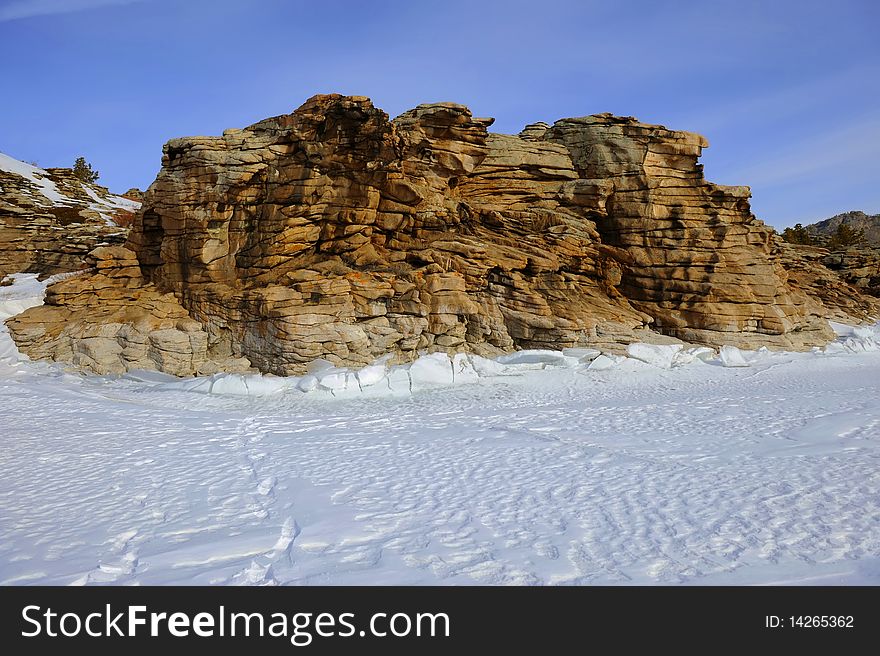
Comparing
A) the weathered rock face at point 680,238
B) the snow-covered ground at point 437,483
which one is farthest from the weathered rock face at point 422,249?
the snow-covered ground at point 437,483

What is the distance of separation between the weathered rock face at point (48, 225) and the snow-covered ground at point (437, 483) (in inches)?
442

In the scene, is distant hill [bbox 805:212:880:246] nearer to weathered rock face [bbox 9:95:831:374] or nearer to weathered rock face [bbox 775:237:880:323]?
weathered rock face [bbox 775:237:880:323]

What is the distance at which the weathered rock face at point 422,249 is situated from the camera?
21.0m

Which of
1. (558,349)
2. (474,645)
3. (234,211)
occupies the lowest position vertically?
(474,645)

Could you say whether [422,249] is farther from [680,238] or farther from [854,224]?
[854,224]

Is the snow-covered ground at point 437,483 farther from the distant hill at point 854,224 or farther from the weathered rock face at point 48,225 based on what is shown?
the distant hill at point 854,224

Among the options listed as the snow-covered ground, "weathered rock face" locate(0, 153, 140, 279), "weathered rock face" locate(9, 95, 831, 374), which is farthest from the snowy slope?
the snow-covered ground

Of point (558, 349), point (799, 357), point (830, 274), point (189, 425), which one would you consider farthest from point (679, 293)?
point (189, 425)

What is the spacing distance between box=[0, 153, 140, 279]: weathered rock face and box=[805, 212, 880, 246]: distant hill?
210ft

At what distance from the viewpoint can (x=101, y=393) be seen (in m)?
18.0

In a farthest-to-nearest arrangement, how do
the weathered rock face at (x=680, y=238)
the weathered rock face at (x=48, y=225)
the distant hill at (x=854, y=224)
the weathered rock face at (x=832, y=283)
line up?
the distant hill at (x=854, y=224), the weathered rock face at (x=832, y=283), the weathered rock face at (x=48, y=225), the weathered rock face at (x=680, y=238)

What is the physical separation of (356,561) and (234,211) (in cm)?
1844

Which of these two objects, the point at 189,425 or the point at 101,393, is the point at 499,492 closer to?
the point at 189,425

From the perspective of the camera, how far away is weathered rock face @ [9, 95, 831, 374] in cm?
2100
